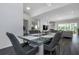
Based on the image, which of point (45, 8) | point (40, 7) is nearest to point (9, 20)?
point (40, 7)

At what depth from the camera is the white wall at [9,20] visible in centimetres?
332

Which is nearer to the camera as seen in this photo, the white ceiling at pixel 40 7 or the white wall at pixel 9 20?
the white wall at pixel 9 20

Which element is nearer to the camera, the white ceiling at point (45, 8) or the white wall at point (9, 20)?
the white wall at point (9, 20)

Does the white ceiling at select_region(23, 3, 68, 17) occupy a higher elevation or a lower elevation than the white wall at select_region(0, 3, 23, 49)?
higher

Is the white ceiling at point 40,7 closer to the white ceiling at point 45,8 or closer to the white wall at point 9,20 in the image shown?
the white ceiling at point 45,8

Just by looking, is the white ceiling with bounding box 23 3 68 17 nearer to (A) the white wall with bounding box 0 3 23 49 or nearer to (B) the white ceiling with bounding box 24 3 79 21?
(B) the white ceiling with bounding box 24 3 79 21

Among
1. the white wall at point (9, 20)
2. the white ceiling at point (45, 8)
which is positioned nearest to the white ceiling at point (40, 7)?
the white ceiling at point (45, 8)

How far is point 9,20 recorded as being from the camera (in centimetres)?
360

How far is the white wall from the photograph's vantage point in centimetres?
332

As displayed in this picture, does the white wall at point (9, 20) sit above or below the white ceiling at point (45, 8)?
below

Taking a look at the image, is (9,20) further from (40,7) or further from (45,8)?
(45,8)

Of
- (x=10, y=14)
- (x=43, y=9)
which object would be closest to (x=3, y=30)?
(x=10, y=14)

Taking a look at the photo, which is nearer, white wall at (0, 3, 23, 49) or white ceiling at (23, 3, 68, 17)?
white wall at (0, 3, 23, 49)

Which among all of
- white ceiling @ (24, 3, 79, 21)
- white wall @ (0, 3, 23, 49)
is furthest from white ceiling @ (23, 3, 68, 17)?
white wall @ (0, 3, 23, 49)
